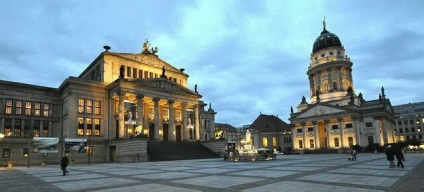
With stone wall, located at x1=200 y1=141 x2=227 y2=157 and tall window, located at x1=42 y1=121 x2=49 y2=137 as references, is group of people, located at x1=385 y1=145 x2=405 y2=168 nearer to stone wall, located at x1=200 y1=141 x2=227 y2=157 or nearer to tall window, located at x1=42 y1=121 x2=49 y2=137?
stone wall, located at x1=200 y1=141 x2=227 y2=157

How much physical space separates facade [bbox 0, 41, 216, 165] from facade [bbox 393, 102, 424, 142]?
114 m

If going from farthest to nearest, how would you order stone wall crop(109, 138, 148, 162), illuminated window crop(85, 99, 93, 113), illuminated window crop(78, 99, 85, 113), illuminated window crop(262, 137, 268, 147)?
illuminated window crop(262, 137, 268, 147) → illuminated window crop(85, 99, 93, 113) → illuminated window crop(78, 99, 85, 113) → stone wall crop(109, 138, 148, 162)

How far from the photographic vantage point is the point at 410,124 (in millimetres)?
131750

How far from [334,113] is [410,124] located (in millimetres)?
73524

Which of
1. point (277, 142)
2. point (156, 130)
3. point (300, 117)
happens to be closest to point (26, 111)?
point (156, 130)


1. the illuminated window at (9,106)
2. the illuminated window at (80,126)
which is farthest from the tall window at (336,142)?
the illuminated window at (9,106)

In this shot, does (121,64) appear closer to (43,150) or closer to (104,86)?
(104,86)

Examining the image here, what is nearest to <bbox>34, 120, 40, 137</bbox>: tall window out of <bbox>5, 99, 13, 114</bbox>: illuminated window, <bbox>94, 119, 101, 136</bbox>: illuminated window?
<bbox>5, 99, 13, 114</bbox>: illuminated window

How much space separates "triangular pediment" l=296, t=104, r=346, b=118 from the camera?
8356 centimetres

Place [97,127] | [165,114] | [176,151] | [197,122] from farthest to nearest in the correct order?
1. [165,114]
2. [197,122]
3. [97,127]
4. [176,151]

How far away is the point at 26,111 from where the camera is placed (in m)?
49.6

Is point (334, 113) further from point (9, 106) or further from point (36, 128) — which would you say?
point (9, 106)

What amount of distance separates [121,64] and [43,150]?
21890mm

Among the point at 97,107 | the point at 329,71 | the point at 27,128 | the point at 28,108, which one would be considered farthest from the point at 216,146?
the point at 329,71
